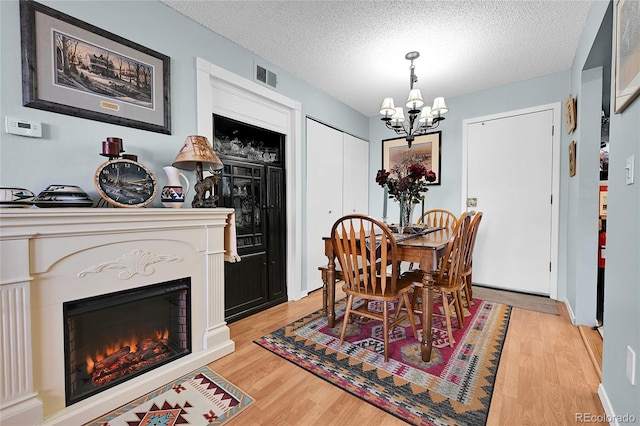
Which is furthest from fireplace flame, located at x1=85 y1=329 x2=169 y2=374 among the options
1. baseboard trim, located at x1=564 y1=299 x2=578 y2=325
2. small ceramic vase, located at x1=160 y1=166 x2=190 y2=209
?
baseboard trim, located at x1=564 y1=299 x2=578 y2=325

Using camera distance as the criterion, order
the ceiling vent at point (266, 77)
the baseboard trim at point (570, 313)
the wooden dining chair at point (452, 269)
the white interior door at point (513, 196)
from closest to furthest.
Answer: the wooden dining chair at point (452, 269), the baseboard trim at point (570, 313), the ceiling vent at point (266, 77), the white interior door at point (513, 196)

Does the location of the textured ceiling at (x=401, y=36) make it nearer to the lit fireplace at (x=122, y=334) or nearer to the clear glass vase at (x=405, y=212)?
the clear glass vase at (x=405, y=212)

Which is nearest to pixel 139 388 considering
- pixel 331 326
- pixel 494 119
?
pixel 331 326

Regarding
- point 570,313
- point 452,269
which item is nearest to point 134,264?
point 452,269

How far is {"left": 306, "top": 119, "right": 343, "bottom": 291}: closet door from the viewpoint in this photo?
3330 mm

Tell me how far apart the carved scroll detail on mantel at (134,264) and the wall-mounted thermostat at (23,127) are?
30.2 inches

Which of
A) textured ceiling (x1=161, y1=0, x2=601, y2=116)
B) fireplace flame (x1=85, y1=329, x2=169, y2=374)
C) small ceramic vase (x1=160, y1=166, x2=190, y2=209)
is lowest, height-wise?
fireplace flame (x1=85, y1=329, x2=169, y2=374)

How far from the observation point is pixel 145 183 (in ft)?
5.64

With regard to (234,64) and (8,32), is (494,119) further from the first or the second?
(8,32)

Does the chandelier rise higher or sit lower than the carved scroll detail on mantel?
higher

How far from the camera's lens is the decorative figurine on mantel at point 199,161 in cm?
186

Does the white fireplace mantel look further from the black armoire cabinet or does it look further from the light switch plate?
the light switch plate

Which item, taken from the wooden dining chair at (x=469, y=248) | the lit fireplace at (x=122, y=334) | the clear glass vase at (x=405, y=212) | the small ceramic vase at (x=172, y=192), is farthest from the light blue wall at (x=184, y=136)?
the clear glass vase at (x=405, y=212)

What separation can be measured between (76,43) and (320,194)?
2.48 metres
